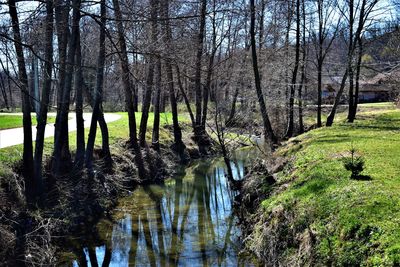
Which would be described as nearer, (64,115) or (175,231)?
(175,231)

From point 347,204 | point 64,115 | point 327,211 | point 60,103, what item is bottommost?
point 327,211

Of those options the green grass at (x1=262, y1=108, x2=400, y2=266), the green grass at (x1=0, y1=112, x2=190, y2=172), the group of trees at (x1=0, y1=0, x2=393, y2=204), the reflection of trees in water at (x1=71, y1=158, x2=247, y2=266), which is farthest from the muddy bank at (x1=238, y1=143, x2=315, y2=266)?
the green grass at (x1=0, y1=112, x2=190, y2=172)

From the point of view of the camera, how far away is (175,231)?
12648mm

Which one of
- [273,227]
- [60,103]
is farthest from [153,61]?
[273,227]

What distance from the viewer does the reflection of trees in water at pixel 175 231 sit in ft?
34.5

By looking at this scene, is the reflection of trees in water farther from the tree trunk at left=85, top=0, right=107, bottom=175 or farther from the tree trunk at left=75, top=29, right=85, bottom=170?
the tree trunk at left=75, top=29, right=85, bottom=170

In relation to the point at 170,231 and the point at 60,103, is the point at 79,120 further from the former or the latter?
the point at 170,231

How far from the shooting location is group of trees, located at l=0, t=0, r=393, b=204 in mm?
9148

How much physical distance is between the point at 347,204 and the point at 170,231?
5.75 m

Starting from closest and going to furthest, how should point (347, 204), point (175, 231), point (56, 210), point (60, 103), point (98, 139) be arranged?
point (347, 204) → point (56, 210) → point (175, 231) → point (60, 103) → point (98, 139)

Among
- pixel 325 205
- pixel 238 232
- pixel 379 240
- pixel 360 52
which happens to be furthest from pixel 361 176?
pixel 360 52

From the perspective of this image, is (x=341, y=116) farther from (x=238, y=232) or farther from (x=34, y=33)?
(x=34, y=33)

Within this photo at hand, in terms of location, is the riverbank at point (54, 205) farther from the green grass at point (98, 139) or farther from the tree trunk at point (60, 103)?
the tree trunk at point (60, 103)

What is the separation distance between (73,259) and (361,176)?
6.69 metres
